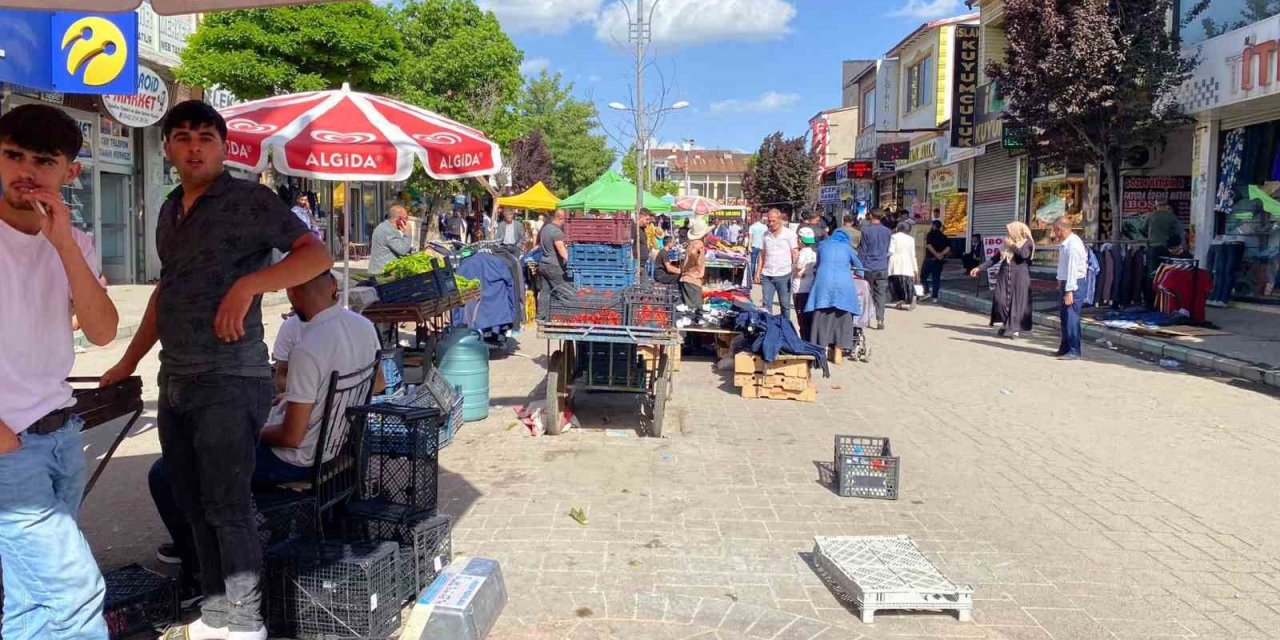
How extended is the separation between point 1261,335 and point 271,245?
1427 cm

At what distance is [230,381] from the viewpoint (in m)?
3.27

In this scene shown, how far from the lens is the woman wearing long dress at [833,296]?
1085cm

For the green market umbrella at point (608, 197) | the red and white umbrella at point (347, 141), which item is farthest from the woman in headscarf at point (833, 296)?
the green market umbrella at point (608, 197)

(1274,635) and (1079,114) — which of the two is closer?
(1274,635)

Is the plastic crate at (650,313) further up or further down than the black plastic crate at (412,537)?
further up

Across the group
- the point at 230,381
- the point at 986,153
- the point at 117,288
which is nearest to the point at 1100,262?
the point at 986,153

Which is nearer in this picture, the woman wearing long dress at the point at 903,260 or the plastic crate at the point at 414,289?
the plastic crate at the point at 414,289

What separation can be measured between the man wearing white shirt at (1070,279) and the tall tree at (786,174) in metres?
37.8

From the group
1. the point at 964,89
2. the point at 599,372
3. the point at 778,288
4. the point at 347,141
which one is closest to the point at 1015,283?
the point at 778,288

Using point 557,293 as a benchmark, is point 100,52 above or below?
above

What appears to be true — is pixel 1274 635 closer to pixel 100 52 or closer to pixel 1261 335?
pixel 1261 335

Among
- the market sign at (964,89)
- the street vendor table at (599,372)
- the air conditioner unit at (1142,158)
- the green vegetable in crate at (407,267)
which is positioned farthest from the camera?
the market sign at (964,89)

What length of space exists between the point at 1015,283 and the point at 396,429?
11930mm

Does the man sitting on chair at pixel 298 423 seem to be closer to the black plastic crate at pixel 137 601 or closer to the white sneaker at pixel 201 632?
the black plastic crate at pixel 137 601
